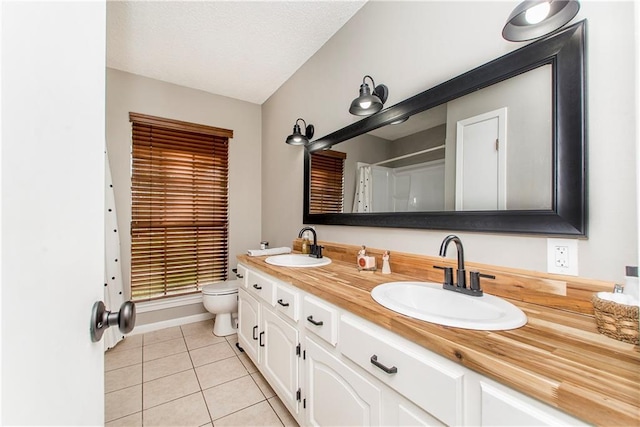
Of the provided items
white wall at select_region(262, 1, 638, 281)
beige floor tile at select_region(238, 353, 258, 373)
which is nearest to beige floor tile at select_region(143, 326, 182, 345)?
beige floor tile at select_region(238, 353, 258, 373)

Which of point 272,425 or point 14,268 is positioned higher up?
point 14,268

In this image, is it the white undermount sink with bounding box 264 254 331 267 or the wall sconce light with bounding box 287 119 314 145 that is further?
the wall sconce light with bounding box 287 119 314 145

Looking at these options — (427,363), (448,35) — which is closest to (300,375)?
(427,363)

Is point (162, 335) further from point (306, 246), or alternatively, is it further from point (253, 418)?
point (306, 246)

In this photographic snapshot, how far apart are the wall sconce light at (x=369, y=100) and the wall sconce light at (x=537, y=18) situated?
0.66 metres

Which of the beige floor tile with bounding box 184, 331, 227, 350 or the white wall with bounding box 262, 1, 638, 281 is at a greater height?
the white wall with bounding box 262, 1, 638, 281

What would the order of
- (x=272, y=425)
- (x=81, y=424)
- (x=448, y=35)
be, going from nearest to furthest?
1. (x=81, y=424)
2. (x=448, y=35)
3. (x=272, y=425)

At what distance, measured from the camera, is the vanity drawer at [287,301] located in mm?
1362

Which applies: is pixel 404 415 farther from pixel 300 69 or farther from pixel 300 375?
pixel 300 69

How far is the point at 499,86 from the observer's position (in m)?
1.13

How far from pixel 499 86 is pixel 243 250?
2.88 m

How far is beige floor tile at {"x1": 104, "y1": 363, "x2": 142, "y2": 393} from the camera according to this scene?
6.05 ft

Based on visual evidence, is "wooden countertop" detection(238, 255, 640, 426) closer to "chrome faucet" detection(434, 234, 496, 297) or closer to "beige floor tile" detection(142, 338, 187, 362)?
"chrome faucet" detection(434, 234, 496, 297)

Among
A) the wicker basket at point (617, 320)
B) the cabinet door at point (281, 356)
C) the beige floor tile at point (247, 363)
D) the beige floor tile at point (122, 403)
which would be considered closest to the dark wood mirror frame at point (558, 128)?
the wicker basket at point (617, 320)
